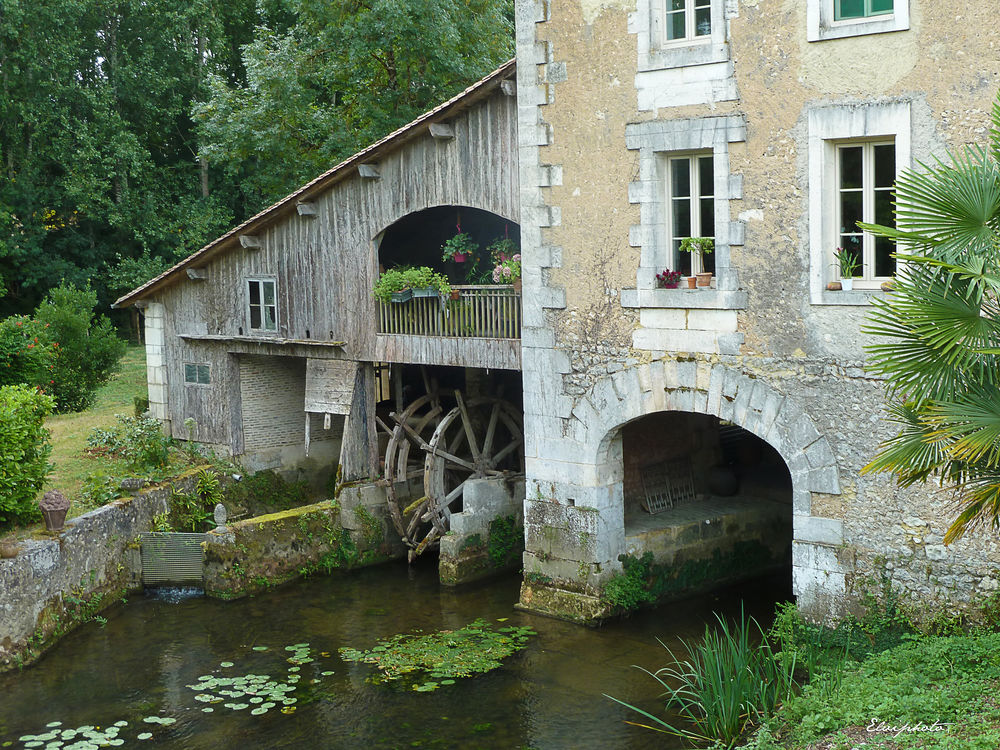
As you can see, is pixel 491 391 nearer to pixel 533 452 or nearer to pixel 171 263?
pixel 533 452

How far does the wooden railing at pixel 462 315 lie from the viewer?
44.9ft

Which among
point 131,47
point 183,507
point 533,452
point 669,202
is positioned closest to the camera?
point 669,202

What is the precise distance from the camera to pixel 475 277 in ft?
54.1

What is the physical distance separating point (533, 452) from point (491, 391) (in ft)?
13.0

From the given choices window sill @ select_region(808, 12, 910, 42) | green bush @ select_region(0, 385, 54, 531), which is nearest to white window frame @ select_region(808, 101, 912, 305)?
window sill @ select_region(808, 12, 910, 42)

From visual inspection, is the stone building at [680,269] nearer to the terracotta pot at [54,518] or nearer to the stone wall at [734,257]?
the stone wall at [734,257]

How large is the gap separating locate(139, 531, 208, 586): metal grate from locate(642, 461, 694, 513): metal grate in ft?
19.0

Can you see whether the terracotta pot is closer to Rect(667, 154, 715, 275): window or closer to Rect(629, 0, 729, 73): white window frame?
Rect(667, 154, 715, 275): window

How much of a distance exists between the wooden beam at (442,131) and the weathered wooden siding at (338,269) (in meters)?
0.08

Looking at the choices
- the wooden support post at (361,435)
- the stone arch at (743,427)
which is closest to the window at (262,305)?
the wooden support post at (361,435)

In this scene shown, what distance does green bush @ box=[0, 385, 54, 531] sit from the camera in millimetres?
12680

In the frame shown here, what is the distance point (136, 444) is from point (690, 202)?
9.86 meters

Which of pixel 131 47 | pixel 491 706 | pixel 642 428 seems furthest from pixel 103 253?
pixel 491 706

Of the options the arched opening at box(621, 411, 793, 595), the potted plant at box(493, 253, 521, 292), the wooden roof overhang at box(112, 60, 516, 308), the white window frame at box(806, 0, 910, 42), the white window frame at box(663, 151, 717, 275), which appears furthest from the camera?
the arched opening at box(621, 411, 793, 595)
